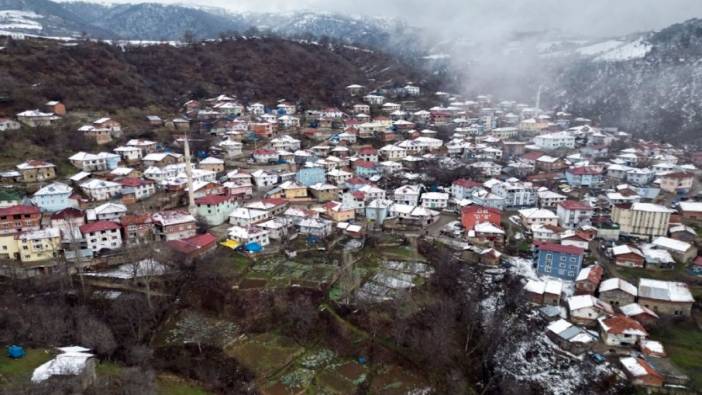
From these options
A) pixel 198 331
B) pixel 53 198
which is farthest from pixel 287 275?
pixel 53 198

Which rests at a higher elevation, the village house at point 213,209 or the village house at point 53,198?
the village house at point 53,198

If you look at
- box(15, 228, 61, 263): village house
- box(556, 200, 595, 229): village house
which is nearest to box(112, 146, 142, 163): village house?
box(15, 228, 61, 263): village house

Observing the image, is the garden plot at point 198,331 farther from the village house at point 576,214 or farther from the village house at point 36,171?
the village house at point 576,214

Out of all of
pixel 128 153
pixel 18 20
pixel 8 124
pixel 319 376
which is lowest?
pixel 319 376

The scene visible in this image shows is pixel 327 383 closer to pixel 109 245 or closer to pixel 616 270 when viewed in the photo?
pixel 109 245

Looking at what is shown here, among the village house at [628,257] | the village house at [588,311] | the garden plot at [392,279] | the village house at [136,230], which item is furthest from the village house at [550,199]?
the village house at [136,230]

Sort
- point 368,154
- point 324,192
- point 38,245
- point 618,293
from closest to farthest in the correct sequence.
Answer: point 618,293 → point 38,245 → point 324,192 → point 368,154

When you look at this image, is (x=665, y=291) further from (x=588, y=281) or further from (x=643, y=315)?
(x=588, y=281)
